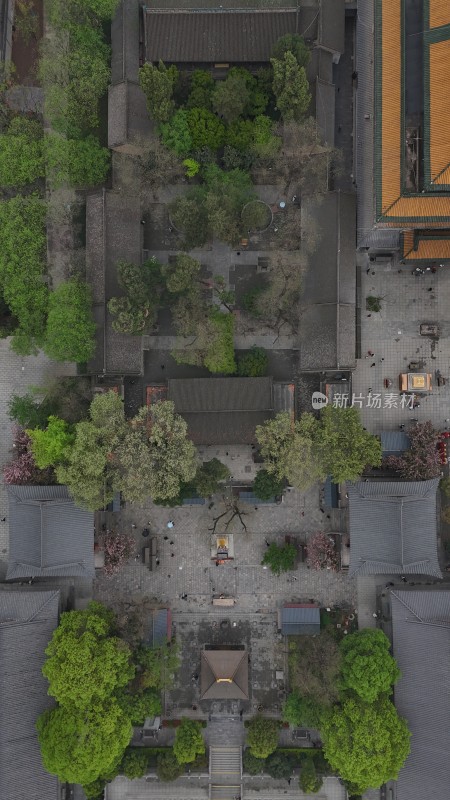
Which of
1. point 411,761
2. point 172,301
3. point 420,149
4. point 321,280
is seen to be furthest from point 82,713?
point 420,149

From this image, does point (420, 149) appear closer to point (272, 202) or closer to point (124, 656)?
point (272, 202)

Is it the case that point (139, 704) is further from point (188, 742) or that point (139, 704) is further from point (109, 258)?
point (109, 258)

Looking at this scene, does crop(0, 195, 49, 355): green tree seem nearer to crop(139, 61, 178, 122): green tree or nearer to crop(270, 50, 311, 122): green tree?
crop(139, 61, 178, 122): green tree

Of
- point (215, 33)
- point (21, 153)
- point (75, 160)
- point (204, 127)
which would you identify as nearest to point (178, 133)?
point (204, 127)

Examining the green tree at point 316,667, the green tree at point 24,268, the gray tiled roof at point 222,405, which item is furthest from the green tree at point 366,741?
the green tree at point 24,268

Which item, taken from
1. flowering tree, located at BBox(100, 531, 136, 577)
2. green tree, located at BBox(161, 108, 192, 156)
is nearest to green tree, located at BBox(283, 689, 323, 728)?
flowering tree, located at BBox(100, 531, 136, 577)

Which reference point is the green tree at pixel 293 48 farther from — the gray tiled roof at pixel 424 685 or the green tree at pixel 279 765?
the green tree at pixel 279 765
